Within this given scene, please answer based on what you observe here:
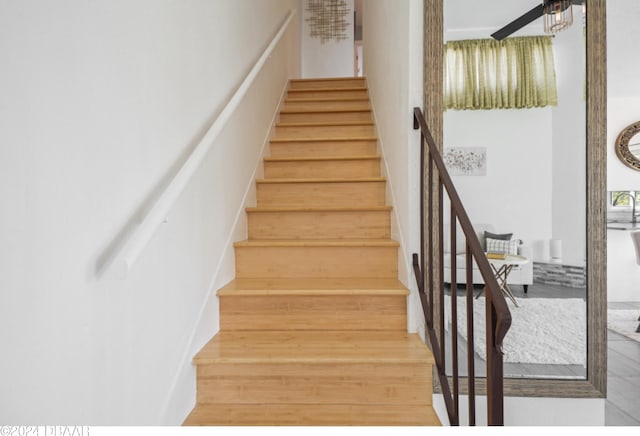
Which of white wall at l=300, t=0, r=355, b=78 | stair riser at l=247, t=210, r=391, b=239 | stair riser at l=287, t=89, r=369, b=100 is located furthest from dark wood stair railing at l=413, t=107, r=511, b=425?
white wall at l=300, t=0, r=355, b=78

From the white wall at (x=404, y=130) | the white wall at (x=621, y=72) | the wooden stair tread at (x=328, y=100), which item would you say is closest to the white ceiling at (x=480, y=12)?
the white wall at (x=404, y=130)

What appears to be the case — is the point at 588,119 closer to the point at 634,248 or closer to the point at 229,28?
the point at 634,248

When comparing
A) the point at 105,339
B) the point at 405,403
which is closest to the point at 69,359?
the point at 105,339

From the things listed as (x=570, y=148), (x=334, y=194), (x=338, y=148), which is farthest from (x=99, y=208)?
(x=338, y=148)

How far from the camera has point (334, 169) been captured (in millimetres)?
2561

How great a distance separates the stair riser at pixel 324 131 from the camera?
298 centimetres

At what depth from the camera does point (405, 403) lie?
1399 millimetres

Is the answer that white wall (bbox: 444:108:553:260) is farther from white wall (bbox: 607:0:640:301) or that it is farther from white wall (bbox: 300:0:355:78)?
white wall (bbox: 300:0:355:78)

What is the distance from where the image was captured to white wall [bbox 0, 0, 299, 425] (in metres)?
0.70

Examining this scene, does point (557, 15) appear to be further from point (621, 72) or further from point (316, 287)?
point (316, 287)

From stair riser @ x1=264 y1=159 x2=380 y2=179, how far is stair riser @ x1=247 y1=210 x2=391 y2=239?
466 millimetres

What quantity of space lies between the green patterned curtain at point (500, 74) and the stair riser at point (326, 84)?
2.32m

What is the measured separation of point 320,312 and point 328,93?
271 centimetres

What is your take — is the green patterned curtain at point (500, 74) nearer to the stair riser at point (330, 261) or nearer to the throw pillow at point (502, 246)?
the throw pillow at point (502, 246)
